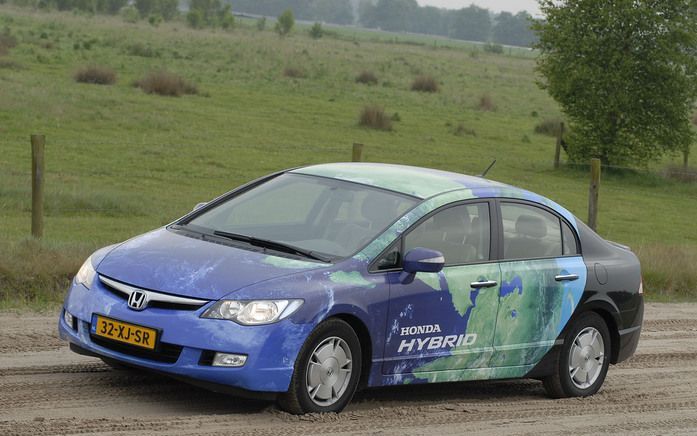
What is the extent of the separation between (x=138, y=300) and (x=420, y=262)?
1684 mm

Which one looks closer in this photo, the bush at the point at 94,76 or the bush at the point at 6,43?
the bush at the point at 94,76

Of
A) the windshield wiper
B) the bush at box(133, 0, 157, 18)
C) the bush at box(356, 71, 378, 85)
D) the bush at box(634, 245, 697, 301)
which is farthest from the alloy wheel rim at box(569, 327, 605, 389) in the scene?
the bush at box(133, 0, 157, 18)

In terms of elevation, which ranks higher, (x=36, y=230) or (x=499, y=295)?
(x=499, y=295)

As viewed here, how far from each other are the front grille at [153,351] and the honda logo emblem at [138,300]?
0.75ft

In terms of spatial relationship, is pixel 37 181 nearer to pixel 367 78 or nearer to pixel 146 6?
pixel 367 78

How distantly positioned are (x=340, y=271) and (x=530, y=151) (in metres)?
30.1

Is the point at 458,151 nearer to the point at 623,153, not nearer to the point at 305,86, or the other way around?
the point at 623,153

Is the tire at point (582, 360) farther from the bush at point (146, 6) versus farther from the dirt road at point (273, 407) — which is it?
the bush at point (146, 6)

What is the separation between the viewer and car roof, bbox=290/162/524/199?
8.20 m

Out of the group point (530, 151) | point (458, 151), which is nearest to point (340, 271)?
point (458, 151)

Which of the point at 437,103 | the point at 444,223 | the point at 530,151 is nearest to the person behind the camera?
the point at 444,223

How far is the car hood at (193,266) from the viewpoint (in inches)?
274

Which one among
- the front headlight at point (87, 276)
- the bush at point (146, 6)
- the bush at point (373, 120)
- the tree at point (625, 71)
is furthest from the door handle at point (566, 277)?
the bush at point (146, 6)

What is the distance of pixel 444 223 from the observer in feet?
26.5
